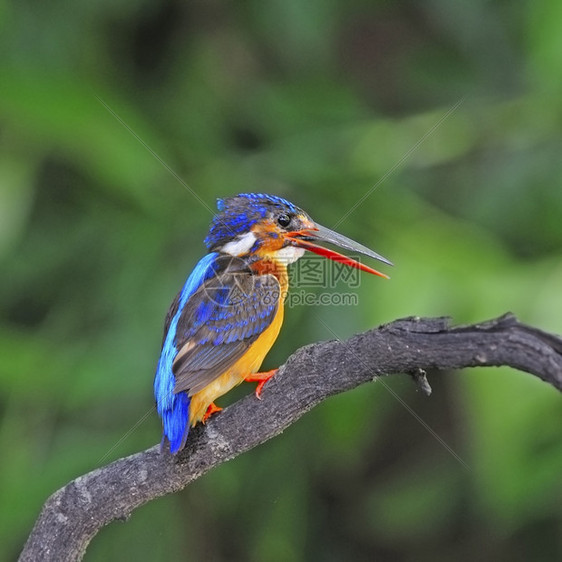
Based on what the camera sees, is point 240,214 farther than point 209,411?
Yes

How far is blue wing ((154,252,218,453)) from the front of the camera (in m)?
2.29

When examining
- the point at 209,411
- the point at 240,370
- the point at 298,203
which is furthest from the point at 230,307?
the point at 298,203

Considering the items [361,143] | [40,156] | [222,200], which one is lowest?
[222,200]

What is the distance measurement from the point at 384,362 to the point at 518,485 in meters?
1.32

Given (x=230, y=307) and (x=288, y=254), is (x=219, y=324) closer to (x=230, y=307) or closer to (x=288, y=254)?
(x=230, y=307)

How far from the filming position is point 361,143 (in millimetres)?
3797

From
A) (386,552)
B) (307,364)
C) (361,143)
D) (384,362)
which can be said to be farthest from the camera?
(386,552)

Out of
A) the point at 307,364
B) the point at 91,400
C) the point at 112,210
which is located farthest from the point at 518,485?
the point at 112,210

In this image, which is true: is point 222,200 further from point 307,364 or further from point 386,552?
point 386,552

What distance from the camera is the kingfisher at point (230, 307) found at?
2.50 m

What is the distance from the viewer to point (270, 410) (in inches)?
84.8

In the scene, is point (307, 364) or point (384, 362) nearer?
point (384, 362)

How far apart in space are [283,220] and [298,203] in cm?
65

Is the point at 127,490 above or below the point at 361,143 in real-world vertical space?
below
